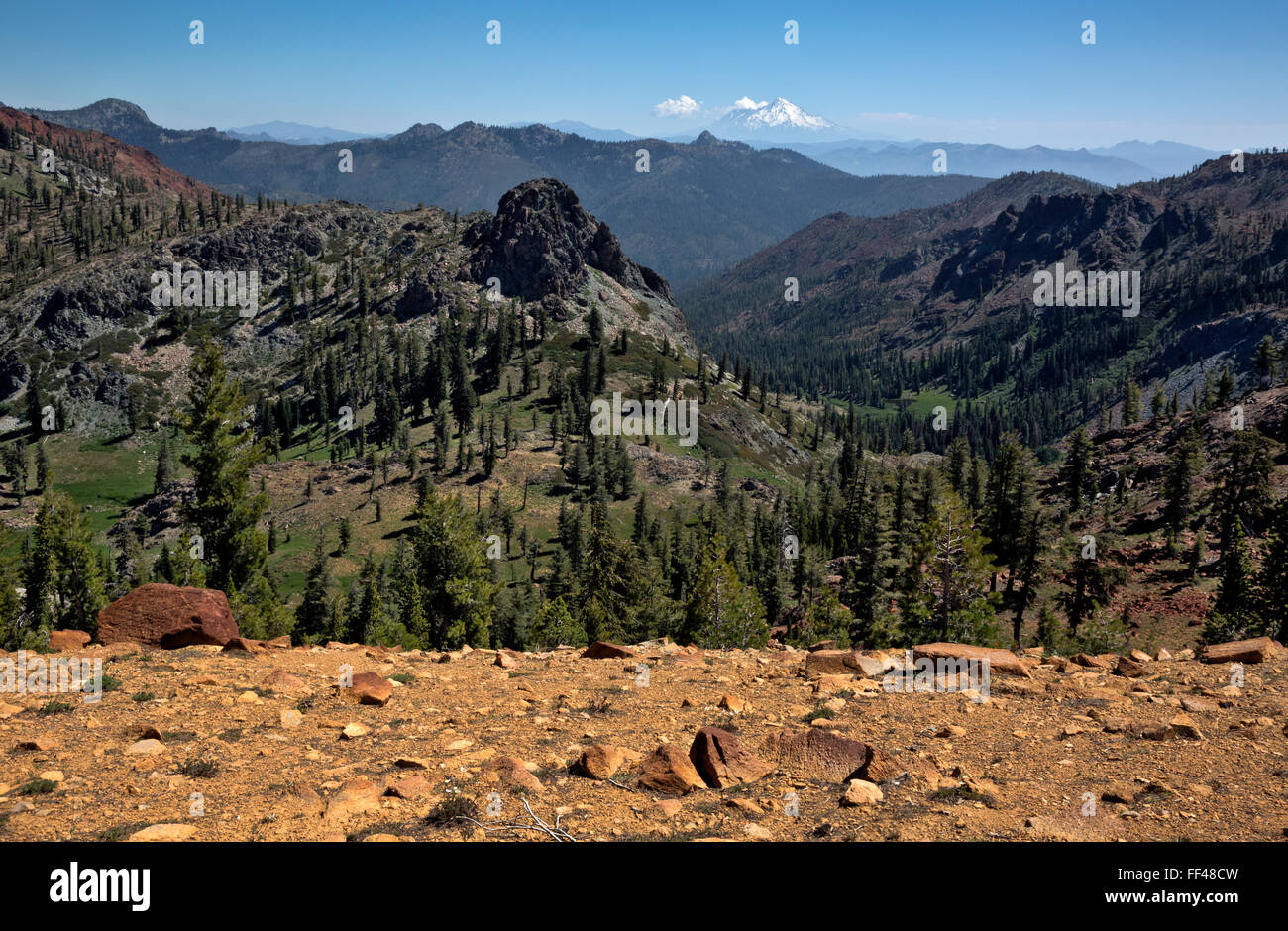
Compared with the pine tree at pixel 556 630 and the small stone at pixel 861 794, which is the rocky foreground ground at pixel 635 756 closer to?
the small stone at pixel 861 794

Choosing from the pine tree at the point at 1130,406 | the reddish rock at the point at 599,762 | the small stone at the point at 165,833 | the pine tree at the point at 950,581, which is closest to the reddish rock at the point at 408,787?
the reddish rock at the point at 599,762

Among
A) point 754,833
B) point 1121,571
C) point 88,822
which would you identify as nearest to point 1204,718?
point 754,833

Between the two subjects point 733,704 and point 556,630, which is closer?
point 733,704

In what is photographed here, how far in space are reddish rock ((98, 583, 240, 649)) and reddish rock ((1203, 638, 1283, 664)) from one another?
30.1 metres

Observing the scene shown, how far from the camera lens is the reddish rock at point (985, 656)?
20562mm

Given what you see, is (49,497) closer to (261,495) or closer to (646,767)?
(261,495)

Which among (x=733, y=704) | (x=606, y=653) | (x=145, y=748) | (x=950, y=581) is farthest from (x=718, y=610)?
(x=145, y=748)

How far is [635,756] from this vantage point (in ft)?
45.9

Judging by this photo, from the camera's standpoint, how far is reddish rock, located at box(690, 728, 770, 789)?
1291 cm

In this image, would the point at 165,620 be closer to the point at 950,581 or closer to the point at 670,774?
the point at 670,774

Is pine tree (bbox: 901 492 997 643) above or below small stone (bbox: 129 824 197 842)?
below

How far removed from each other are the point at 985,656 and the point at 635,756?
42.1 feet

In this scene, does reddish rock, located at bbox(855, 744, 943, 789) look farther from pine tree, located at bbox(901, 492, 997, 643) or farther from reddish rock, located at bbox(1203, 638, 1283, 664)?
pine tree, located at bbox(901, 492, 997, 643)

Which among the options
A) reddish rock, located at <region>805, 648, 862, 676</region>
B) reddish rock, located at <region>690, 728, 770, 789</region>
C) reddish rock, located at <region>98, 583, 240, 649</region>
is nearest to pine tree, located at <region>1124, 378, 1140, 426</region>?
reddish rock, located at <region>805, 648, 862, 676</region>
